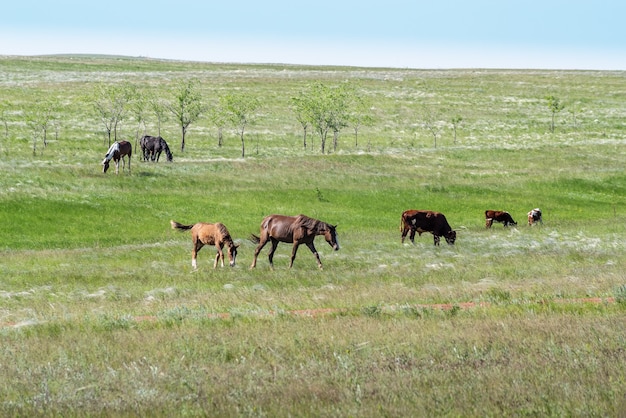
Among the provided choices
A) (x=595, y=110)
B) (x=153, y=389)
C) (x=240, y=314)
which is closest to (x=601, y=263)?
(x=240, y=314)

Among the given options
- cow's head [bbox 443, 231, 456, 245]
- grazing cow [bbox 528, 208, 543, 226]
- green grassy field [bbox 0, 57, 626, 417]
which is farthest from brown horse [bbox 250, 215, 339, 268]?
grazing cow [bbox 528, 208, 543, 226]

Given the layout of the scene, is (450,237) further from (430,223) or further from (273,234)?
(273,234)

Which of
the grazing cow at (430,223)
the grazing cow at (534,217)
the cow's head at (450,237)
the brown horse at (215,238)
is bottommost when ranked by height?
the grazing cow at (534,217)

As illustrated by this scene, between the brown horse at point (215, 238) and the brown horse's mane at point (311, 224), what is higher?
the brown horse's mane at point (311, 224)

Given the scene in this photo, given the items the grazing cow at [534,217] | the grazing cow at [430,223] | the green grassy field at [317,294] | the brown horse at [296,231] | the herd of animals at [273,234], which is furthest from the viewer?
the grazing cow at [534,217]

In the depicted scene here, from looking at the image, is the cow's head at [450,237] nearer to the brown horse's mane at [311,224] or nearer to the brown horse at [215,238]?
the brown horse's mane at [311,224]

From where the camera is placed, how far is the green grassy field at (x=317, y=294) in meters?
8.84

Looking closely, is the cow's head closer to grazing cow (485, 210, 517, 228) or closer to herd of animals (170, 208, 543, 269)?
herd of animals (170, 208, 543, 269)

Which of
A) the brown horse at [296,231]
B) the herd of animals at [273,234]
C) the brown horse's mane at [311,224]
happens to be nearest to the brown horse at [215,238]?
the herd of animals at [273,234]

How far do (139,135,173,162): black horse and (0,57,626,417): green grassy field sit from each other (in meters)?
5.53

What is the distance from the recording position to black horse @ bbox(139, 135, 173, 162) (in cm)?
6312

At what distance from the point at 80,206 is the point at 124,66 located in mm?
153121

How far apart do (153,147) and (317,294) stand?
47050mm

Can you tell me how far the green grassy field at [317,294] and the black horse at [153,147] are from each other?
5527mm
